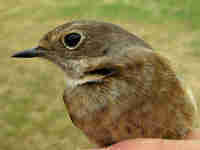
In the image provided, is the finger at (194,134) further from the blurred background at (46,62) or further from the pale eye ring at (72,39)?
the pale eye ring at (72,39)

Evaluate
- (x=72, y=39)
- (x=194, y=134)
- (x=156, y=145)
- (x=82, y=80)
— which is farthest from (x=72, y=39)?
(x=194, y=134)

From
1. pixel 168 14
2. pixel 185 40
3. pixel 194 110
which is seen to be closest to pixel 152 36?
pixel 185 40

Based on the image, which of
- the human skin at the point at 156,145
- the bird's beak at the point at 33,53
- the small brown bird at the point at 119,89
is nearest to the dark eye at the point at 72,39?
the small brown bird at the point at 119,89

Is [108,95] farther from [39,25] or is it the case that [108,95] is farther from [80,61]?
[39,25]

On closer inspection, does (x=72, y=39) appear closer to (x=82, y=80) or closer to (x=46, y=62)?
(x=82, y=80)

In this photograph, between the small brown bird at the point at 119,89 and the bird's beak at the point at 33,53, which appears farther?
the bird's beak at the point at 33,53

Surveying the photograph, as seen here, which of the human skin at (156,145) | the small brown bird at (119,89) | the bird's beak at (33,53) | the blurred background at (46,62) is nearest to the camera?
the small brown bird at (119,89)
